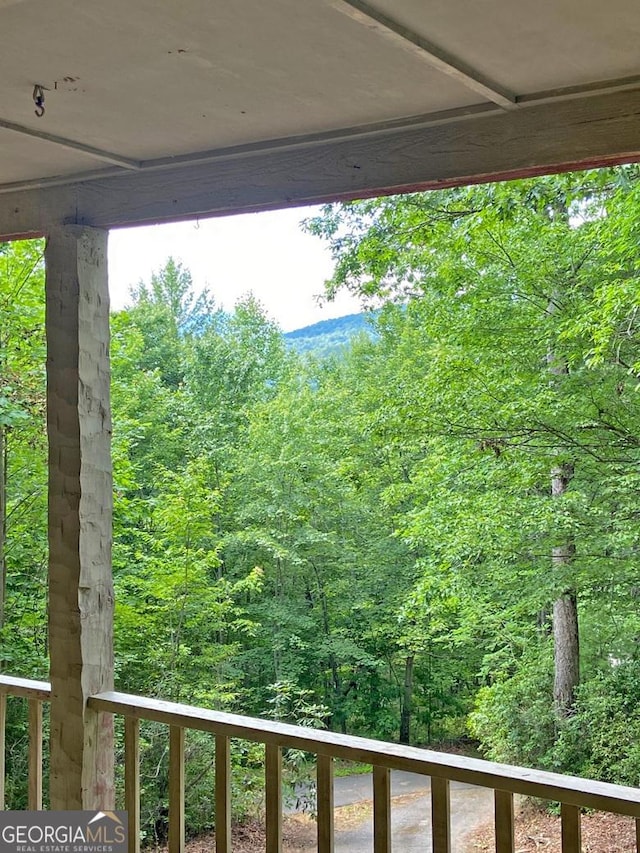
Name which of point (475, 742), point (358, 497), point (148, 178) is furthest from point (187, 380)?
point (148, 178)

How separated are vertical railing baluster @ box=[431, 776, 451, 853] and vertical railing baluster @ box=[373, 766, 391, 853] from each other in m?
0.11

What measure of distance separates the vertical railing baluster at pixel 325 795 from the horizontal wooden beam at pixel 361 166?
1.25 metres

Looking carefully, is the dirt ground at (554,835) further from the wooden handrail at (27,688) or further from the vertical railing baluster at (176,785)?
the wooden handrail at (27,688)

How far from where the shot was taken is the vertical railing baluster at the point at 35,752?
7.97 feet

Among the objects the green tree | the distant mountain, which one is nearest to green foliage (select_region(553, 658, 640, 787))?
the green tree

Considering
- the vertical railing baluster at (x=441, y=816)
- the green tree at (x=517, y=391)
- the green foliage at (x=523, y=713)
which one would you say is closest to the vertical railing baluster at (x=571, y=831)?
the vertical railing baluster at (x=441, y=816)

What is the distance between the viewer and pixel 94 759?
2303 millimetres

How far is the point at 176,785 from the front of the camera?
7.00ft

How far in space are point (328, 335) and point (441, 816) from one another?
48.8 ft

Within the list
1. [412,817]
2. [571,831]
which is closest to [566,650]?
[412,817]

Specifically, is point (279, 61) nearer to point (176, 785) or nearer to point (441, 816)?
point (441, 816)

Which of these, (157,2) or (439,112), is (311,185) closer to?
(439,112)

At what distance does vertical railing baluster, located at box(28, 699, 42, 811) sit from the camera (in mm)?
2430

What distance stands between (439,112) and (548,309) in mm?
6912
